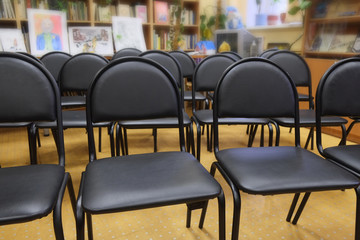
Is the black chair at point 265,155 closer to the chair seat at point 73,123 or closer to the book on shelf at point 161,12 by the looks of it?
the chair seat at point 73,123

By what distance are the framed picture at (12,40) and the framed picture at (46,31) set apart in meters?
0.11

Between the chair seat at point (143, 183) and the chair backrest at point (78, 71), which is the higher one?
the chair backrest at point (78, 71)

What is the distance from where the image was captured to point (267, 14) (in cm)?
445

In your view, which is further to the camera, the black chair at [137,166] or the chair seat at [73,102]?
the chair seat at [73,102]

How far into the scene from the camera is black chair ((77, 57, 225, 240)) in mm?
903

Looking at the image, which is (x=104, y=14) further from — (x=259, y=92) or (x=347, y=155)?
(x=347, y=155)

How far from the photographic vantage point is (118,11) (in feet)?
13.3

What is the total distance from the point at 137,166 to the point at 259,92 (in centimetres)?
75

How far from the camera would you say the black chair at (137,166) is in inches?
35.6

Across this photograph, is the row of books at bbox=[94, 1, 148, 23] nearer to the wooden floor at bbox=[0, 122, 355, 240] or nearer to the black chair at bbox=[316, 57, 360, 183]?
the wooden floor at bbox=[0, 122, 355, 240]

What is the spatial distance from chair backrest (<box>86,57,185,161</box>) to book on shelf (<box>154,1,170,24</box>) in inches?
128

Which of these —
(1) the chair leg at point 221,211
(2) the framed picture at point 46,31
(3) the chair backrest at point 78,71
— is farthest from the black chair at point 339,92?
(2) the framed picture at point 46,31

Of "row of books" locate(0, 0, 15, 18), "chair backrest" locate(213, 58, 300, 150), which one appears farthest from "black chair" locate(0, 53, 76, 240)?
"row of books" locate(0, 0, 15, 18)

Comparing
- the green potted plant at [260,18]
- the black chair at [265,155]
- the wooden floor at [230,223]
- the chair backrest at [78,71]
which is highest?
the green potted plant at [260,18]
